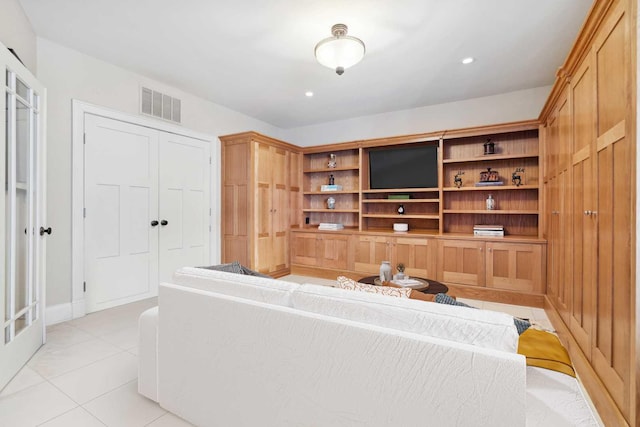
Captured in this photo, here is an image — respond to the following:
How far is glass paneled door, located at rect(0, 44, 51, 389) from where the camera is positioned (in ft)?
6.46

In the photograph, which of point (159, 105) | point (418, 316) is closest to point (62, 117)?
point (159, 105)

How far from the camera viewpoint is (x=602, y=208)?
1.68 m

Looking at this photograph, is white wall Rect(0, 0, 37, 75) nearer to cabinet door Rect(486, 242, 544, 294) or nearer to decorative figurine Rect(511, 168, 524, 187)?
cabinet door Rect(486, 242, 544, 294)

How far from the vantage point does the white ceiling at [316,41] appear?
7.89 ft

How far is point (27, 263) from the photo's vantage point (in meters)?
2.29

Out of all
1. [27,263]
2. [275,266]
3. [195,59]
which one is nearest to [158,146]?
[195,59]

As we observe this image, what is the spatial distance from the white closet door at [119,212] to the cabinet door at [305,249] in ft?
6.92

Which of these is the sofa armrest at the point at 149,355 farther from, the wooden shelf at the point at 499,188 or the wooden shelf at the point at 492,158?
the wooden shelf at the point at 492,158

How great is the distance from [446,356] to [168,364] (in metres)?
1.38

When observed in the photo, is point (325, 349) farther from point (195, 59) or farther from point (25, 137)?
point (195, 59)

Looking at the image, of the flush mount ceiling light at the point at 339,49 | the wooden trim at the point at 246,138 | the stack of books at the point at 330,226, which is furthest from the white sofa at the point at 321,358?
the stack of books at the point at 330,226

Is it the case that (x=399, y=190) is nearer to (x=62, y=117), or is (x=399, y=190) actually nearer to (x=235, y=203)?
(x=235, y=203)

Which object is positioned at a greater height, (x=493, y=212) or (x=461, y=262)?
(x=493, y=212)

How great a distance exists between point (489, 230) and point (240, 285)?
3.54 meters
